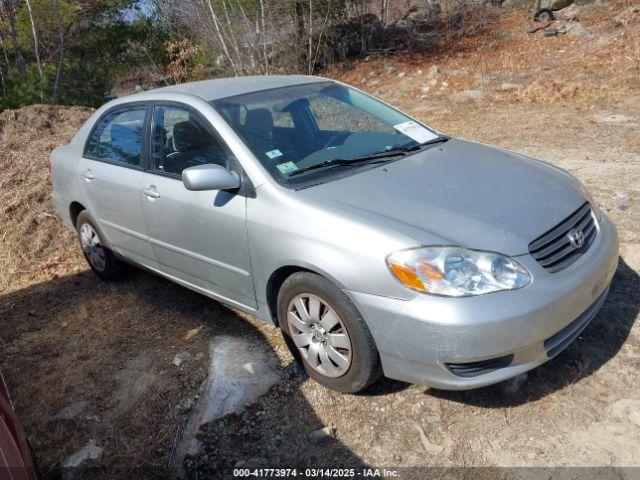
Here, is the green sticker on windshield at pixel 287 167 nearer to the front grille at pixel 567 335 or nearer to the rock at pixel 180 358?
the rock at pixel 180 358

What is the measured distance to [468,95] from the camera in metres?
10.7

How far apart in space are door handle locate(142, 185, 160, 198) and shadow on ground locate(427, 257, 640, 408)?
2203 mm

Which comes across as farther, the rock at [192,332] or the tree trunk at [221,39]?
the tree trunk at [221,39]

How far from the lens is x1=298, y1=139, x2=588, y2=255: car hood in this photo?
2.67 m

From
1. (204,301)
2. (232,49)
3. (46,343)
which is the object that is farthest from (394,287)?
(232,49)

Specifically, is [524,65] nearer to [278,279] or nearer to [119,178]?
[119,178]

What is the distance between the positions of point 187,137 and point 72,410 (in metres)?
1.85

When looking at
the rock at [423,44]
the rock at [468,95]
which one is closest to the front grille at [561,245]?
the rock at [468,95]

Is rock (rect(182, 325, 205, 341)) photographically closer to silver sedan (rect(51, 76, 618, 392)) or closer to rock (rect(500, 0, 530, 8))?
silver sedan (rect(51, 76, 618, 392))

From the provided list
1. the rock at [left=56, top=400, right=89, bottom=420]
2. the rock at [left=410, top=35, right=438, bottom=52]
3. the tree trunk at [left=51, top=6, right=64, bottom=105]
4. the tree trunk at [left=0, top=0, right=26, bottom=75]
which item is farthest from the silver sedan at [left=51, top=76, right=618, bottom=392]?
the rock at [left=410, top=35, right=438, bottom=52]

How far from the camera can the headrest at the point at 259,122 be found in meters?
3.48

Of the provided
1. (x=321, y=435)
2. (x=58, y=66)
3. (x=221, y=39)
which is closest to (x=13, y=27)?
(x=58, y=66)

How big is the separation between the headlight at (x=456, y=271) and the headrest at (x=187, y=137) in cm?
169

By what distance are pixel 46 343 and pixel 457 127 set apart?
6.75 m
